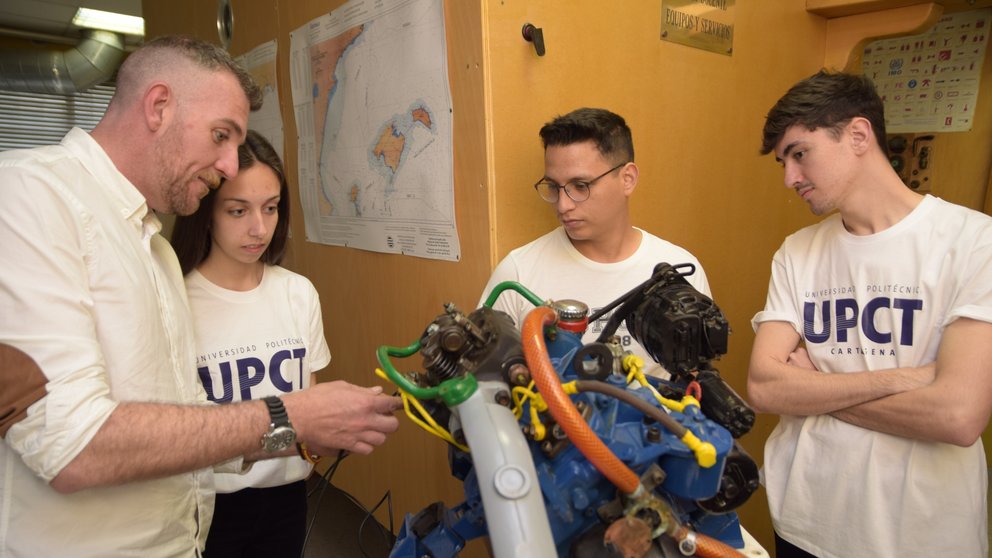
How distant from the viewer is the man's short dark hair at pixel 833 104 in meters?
1.40

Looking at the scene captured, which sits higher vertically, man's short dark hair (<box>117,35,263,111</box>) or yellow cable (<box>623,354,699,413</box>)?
man's short dark hair (<box>117,35,263,111</box>)

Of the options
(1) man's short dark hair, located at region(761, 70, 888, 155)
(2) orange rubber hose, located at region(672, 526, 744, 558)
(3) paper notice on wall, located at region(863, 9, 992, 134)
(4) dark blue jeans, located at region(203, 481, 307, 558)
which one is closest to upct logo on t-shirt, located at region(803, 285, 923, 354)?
(1) man's short dark hair, located at region(761, 70, 888, 155)

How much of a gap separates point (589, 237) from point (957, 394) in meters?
0.87

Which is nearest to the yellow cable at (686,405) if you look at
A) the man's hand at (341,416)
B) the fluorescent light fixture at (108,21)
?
the man's hand at (341,416)

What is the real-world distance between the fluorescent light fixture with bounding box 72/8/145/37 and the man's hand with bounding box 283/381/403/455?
5801 mm

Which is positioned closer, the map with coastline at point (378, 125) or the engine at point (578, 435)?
the engine at point (578, 435)

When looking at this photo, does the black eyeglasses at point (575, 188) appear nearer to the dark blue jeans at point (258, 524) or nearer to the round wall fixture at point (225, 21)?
the dark blue jeans at point (258, 524)

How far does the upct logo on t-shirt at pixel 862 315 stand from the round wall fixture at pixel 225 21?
304 cm

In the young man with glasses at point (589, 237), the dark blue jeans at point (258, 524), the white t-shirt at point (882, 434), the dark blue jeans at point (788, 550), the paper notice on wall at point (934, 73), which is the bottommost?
the dark blue jeans at point (788, 550)

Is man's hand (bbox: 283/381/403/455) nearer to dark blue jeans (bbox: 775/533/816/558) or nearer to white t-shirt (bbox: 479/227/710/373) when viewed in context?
white t-shirt (bbox: 479/227/710/373)

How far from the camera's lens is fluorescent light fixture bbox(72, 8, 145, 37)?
530 centimetres

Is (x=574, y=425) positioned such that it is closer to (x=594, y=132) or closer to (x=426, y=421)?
(x=426, y=421)

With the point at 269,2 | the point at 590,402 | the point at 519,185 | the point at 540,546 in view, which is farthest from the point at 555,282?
the point at 269,2

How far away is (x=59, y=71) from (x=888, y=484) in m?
7.64
